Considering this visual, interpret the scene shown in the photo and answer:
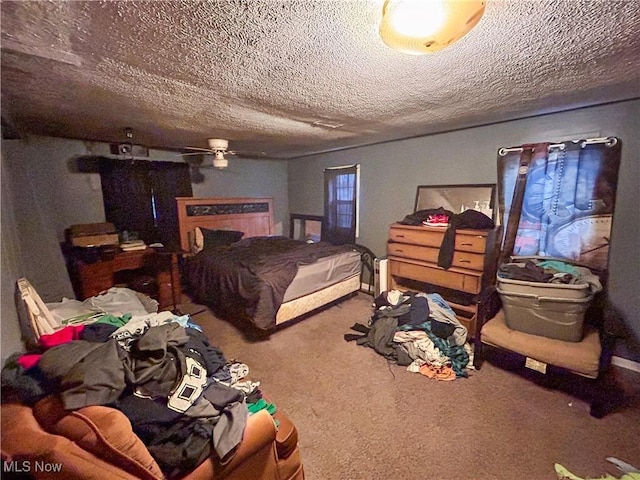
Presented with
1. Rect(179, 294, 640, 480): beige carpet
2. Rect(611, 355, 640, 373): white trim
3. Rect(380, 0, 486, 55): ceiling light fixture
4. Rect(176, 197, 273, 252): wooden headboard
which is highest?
Rect(380, 0, 486, 55): ceiling light fixture

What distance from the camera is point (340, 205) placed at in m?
4.34

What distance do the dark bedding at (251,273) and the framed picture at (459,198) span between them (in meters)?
1.17

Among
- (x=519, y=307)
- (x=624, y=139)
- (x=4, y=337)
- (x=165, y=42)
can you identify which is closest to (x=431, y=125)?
(x=624, y=139)

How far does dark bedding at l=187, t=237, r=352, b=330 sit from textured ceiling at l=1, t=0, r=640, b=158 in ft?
4.67

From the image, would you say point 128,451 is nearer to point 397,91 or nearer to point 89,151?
point 397,91

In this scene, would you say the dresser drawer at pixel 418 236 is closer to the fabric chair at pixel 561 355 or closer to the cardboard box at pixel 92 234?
the fabric chair at pixel 561 355

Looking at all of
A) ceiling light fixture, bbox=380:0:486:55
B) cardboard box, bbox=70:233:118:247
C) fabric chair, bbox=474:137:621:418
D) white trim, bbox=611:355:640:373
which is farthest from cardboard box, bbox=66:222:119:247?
white trim, bbox=611:355:640:373

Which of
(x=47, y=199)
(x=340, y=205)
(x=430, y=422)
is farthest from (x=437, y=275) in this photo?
(x=47, y=199)

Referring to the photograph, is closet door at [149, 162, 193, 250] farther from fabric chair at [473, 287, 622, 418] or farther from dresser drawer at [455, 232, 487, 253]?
fabric chair at [473, 287, 622, 418]

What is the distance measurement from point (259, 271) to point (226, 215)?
215 cm

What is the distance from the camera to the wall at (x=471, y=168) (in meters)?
2.12

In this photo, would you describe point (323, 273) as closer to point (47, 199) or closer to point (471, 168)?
point (471, 168)

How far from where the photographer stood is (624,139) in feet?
6.91

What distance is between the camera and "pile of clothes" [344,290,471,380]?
2261 mm
